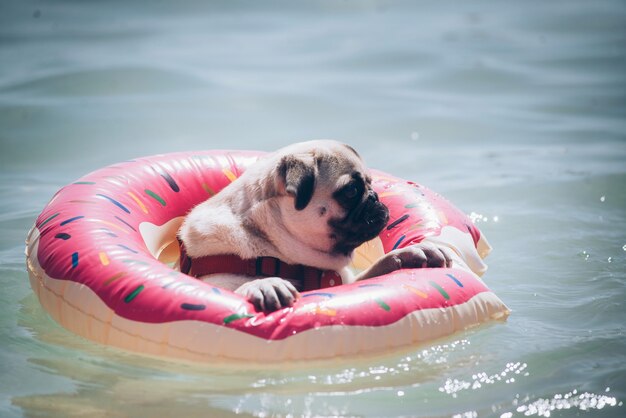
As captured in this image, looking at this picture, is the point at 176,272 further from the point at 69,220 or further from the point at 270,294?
the point at 69,220

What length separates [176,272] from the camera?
4.56 meters

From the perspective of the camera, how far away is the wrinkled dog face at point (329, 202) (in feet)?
15.5

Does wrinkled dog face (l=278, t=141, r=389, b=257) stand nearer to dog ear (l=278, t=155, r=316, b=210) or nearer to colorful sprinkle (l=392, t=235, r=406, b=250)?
dog ear (l=278, t=155, r=316, b=210)

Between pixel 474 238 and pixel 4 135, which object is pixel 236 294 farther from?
pixel 4 135

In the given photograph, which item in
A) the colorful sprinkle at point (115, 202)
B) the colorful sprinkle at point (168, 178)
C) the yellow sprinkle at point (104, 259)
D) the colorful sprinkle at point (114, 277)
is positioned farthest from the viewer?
the colorful sprinkle at point (168, 178)

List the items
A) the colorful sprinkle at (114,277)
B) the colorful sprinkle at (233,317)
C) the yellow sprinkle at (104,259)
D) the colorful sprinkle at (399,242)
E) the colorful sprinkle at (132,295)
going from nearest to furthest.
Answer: the colorful sprinkle at (233,317)
the colorful sprinkle at (132,295)
the colorful sprinkle at (114,277)
the yellow sprinkle at (104,259)
the colorful sprinkle at (399,242)

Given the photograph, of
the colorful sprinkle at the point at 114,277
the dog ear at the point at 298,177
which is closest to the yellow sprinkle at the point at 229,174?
the dog ear at the point at 298,177

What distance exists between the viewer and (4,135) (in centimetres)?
1037

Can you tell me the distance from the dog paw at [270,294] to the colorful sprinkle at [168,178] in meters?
1.75

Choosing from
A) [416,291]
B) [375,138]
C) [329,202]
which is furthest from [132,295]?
[375,138]

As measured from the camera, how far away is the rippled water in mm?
4406

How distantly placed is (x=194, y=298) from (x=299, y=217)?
802 mm

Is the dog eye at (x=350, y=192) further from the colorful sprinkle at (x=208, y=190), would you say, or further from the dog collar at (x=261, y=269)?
the colorful sprinkle at (x=208, y=190)

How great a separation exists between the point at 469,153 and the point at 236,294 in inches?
245
